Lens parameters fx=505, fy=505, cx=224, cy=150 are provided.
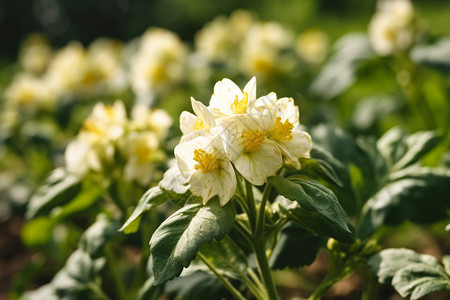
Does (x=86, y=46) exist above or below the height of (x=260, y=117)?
below

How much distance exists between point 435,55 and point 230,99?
140 cm

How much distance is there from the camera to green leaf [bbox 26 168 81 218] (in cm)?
150

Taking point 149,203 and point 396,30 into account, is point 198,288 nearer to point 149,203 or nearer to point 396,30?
point 149,203

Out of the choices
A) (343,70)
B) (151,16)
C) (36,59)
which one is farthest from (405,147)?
(151,16)

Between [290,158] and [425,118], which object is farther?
[425,118]

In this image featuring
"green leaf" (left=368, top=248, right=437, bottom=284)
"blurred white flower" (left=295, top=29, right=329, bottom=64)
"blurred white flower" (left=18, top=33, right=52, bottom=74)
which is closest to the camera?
"green leaf" (left=368, top=248, right=437, bottom=284)

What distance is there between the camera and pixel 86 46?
7590 mm

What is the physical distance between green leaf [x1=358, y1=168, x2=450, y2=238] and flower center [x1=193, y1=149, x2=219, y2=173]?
1.65 feet

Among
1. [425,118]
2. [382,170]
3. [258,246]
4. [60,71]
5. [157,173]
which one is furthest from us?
[60,71]

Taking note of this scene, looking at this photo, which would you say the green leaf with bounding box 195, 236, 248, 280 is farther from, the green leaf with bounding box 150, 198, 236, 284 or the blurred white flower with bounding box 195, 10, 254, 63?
the blurred white flower with bounding box 195, 10, 254, 63

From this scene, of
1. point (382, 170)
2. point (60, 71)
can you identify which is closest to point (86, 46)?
point (60, 71)

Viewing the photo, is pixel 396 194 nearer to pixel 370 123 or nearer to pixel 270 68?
pixel 370 123

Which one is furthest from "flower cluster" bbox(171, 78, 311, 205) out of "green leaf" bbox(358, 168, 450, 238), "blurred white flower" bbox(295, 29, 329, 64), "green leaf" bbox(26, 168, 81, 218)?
"blurred white flower" bbox(295, 29, 329, 64)

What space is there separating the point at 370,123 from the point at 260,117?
4.96 ft
